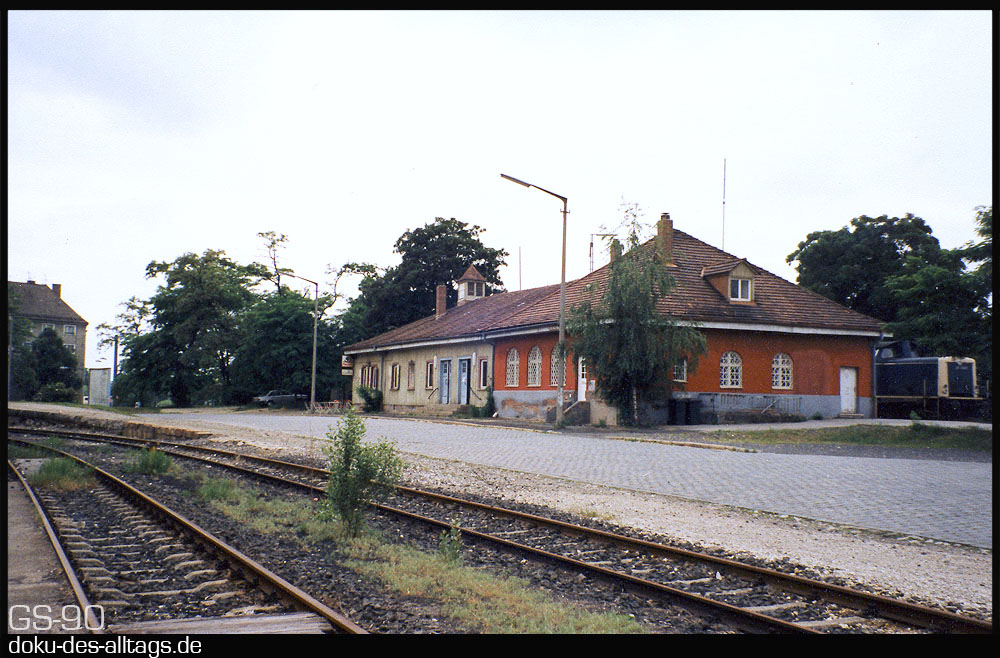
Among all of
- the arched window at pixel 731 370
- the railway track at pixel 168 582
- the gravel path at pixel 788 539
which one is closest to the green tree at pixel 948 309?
the arched window at pixel 731 370

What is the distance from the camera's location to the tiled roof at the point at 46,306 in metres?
74.4

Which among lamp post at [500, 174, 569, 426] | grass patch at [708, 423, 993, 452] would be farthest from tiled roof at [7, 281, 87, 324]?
grass patch at [708, 423, 993, 452]

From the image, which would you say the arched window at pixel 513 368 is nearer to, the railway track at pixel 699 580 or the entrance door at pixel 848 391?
the entrance door at pixel 848 391

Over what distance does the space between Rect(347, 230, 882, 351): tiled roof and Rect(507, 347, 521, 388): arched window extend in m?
1.22

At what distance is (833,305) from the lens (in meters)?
31.8

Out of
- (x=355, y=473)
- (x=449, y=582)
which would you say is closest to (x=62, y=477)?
(x=355, y=473)

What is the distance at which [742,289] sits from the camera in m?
29.9

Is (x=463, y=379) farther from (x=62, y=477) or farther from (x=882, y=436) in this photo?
(x=62, y=477)

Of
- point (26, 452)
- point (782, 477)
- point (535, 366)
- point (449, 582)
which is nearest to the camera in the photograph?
point (449, 582)

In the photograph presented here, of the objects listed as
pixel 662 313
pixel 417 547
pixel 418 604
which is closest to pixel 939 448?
pixel 662 313

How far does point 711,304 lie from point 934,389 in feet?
37.0

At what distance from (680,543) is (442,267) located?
52.8 meters

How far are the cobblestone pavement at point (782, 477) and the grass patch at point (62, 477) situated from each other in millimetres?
6725
